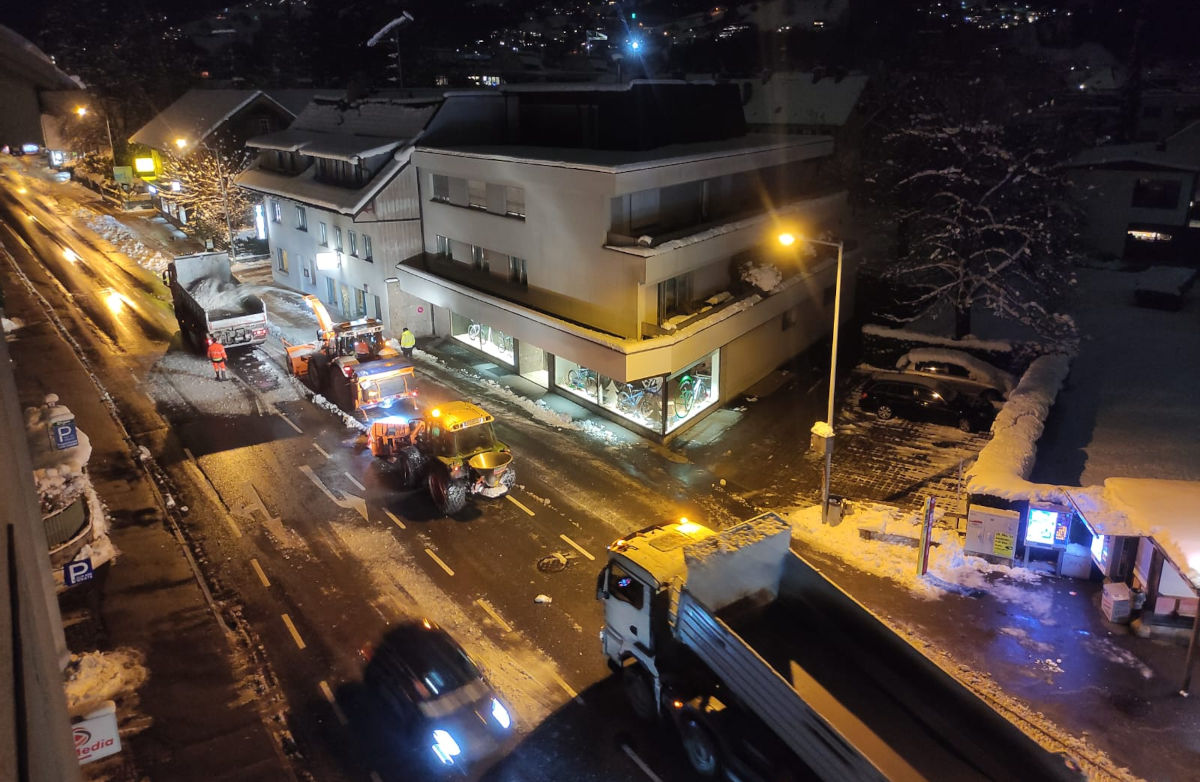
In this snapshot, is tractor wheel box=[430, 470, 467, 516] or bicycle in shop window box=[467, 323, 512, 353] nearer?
tractor wheel box=[430, 470, 467, 516]

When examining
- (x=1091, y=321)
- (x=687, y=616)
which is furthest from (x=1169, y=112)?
(x=687, y=616)

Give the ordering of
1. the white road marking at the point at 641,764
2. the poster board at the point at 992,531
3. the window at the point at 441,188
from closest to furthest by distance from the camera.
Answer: the white road marking at the point at 641,764, the poster board at the point at 992,531, the window at the point at 441,188

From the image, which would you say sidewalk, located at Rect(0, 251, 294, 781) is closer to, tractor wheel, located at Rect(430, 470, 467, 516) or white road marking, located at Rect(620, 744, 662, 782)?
white road marking, located at Rect(620, 744, 662, 782)

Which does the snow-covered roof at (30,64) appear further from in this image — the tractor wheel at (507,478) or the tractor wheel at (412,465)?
the tractor wheel at (412,465)

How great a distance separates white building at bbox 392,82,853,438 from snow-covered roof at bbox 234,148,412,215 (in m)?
1.36

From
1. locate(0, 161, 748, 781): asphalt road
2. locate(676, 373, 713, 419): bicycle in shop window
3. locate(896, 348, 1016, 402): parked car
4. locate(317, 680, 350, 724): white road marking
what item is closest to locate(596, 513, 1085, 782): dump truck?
locate(0, 161, 748, 781): asphalt road

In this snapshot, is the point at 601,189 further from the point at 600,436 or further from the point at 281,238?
the point at 281,238

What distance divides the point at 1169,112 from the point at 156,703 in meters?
69.1

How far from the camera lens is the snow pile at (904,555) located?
17.2 metres

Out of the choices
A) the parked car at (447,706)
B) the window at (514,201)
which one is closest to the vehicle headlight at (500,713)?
the parked car at (447,706)

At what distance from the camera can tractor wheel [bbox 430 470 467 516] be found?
2014 centimetres

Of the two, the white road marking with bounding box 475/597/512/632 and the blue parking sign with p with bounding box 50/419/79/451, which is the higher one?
the blue parking sign with p with bounding box 50/419/79/451

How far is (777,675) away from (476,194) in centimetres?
2357

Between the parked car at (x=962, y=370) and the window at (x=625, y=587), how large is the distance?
1728 cm
